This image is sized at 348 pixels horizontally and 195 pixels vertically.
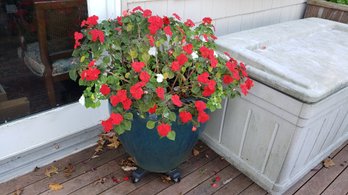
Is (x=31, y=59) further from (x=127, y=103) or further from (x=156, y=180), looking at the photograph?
(x=156, y=180)

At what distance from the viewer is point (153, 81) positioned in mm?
1379

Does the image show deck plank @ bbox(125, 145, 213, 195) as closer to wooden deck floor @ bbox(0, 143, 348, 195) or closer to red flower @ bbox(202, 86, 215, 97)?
wooden deck floor @ bbox(0, 143, 348, 195)

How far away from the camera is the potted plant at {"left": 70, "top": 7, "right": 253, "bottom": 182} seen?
1345 millimetres

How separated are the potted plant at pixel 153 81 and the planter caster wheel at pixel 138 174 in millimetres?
172

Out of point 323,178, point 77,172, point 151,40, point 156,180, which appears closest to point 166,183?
point 156,180

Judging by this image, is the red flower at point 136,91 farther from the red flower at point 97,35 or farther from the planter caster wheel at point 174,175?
the planter caster wheel at point 174,175

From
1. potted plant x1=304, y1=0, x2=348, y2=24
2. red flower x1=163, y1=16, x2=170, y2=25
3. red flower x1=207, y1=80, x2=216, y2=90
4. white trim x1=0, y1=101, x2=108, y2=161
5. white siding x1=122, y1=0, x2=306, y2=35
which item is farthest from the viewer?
potted plant x1=304, y1=0, x2=348, y2=24

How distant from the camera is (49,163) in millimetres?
1951

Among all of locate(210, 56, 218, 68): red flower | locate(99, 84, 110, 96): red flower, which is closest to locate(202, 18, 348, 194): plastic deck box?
locate(210, 56, 218, 68): red flower

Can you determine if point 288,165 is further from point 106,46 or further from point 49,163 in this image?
point 49,163

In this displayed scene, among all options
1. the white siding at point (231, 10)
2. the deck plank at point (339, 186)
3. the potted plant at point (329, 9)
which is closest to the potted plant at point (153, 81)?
the white siding at point (231, 10)

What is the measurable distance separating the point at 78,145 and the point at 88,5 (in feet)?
3.15

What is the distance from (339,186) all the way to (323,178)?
0.10 metres

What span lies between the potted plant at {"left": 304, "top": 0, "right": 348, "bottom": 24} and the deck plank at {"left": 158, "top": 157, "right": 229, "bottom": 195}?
6.46 feet
